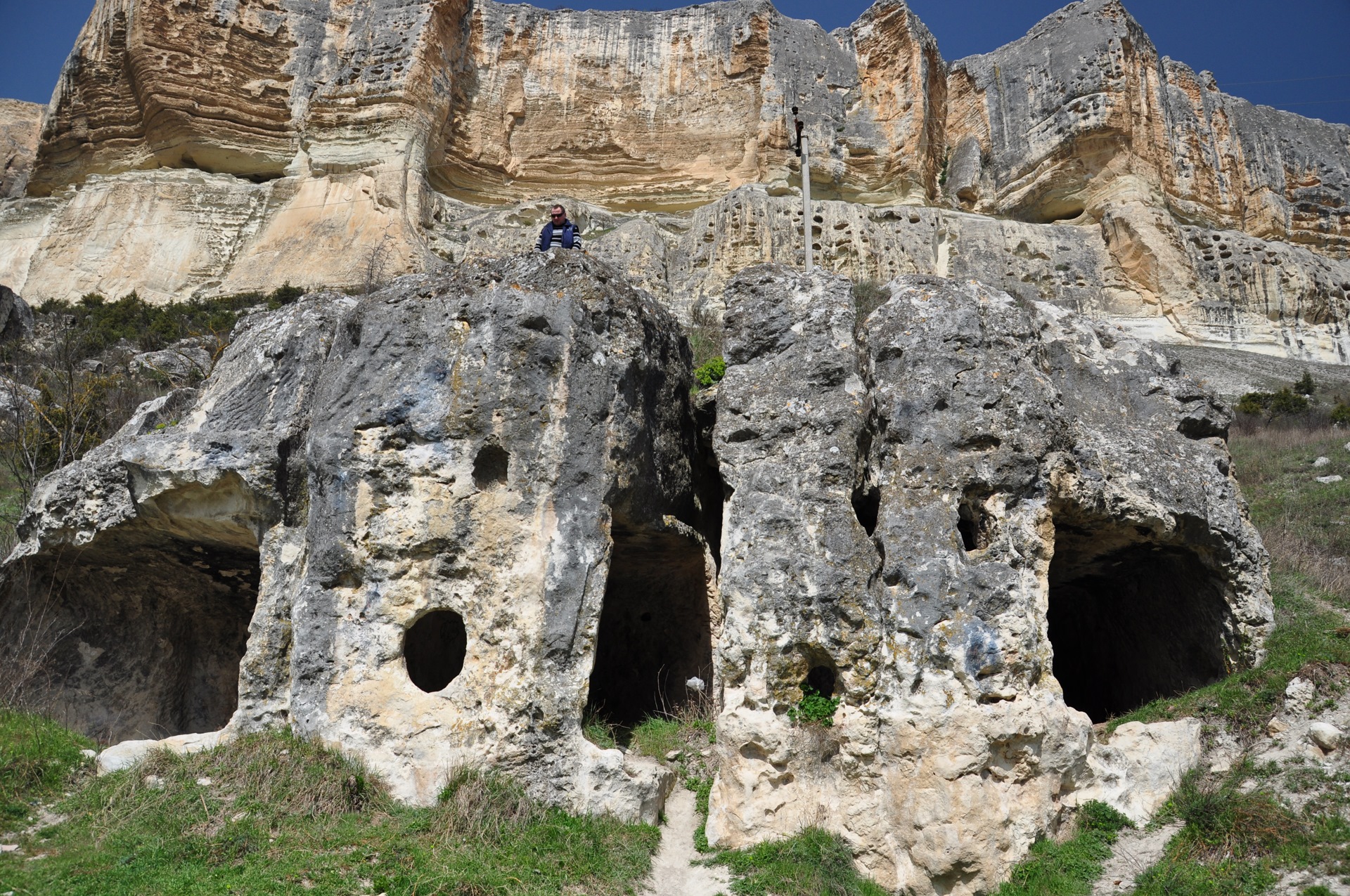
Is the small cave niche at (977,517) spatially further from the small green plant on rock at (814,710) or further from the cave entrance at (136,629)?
the cave entrance at (136,629)

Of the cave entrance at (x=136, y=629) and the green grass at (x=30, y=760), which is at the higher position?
the cave entrance at (x=136, y=629)

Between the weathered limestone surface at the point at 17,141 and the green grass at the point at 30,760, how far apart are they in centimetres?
2875

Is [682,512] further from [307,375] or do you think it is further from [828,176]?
[828,176]

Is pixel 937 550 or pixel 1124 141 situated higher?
pixel 1124 141

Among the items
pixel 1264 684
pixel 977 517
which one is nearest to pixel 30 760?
pixel 977 517

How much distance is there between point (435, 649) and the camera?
9.10 m

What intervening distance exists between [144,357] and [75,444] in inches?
190

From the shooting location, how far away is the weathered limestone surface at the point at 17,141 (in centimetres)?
3191

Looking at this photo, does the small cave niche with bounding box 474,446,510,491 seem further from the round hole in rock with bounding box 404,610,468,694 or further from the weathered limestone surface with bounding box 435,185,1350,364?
the weathered limestone surface with bounding box 435,185,1350,364

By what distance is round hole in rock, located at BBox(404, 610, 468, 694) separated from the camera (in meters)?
8.75

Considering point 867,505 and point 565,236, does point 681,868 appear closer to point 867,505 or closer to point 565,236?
point 867,505

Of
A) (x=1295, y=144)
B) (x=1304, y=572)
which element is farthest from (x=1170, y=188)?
(x=1304, y=572)

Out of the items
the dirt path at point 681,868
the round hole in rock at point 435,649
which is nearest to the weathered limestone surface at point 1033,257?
the round hole in rock at point 435,649

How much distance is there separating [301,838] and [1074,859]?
16.0 feet
